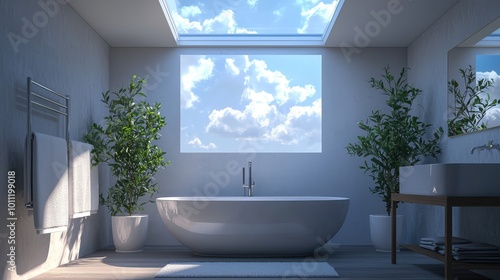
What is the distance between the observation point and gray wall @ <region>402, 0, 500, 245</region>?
421 centimetres

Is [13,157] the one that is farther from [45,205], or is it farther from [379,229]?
[379,229]

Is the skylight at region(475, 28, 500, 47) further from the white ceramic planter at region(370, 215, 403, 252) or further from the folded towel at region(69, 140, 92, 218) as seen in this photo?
the folded towel at region(69, 140, 92, 218)

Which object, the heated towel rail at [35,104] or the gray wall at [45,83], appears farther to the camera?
the heated towel rail at [35,104]

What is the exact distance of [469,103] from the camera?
457 cm

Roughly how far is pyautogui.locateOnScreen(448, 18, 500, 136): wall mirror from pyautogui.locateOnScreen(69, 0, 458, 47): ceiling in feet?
1.64

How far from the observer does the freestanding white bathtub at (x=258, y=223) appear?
5.02 meters

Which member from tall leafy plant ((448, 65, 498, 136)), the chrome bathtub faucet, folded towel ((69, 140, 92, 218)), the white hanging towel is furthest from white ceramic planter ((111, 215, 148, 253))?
tall leafy plant ((448, 65, 498, 136))

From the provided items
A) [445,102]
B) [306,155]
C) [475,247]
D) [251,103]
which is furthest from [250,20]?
[475,247]

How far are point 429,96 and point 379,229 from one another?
4.29 feet

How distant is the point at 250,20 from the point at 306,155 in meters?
1.48

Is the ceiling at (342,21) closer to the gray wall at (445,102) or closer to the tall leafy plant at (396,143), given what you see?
the gray wall at (445,102)
